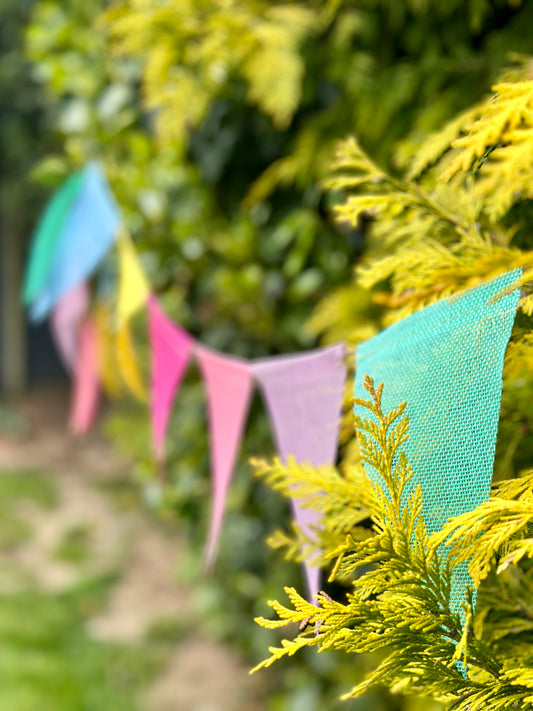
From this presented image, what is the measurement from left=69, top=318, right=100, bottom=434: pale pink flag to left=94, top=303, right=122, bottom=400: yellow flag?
0.13 ft

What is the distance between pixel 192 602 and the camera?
12.9ft

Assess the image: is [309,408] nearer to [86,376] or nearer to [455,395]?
[455,395]

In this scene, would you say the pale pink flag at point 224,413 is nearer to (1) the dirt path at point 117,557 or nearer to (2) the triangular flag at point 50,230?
(2) the triangular flag at point 50,230

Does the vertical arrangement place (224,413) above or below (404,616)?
below

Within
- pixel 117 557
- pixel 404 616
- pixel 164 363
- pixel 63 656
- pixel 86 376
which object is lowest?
pixel 117 557

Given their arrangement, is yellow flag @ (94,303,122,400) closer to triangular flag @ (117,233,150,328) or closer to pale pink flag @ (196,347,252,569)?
triangular flag @ (117,233,150,328)

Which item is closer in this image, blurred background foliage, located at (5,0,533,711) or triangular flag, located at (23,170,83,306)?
blurred background foliage, located at (5,0,533,711)

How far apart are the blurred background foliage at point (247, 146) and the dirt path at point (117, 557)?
0.32 m

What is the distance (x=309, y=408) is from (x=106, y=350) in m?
1.81

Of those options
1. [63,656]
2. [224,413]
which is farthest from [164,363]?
[63,656]

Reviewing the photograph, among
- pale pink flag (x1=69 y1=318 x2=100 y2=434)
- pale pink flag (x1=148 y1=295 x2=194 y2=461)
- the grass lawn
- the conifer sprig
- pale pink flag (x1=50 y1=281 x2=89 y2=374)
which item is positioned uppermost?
the conifer sprig

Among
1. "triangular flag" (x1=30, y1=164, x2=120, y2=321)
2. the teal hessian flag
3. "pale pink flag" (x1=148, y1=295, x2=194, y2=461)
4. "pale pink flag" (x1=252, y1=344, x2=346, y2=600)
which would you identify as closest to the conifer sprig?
the teal hessian flag

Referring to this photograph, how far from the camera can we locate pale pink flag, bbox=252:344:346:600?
3.34 ft

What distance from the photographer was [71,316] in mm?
2869
